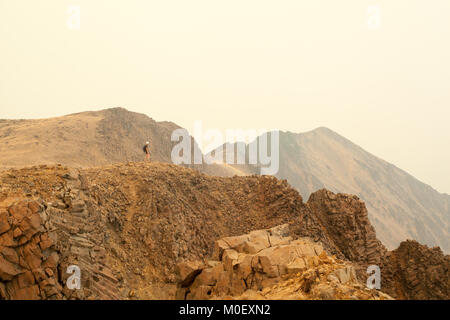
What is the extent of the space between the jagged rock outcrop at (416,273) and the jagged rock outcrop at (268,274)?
15.7 meters

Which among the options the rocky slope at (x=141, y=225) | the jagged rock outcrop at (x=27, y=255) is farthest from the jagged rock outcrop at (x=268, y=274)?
the jagged rock outcrop at (x=27, y=255)

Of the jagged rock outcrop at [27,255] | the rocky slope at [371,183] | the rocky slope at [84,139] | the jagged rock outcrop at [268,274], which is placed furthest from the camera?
the rocky slope at [371,183]

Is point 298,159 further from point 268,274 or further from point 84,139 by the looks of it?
point 268,274

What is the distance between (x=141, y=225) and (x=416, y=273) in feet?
66.1

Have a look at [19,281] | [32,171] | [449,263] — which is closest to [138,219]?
[32,171]

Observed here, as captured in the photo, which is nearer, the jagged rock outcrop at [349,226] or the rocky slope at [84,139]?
the jagged rock outcrop at [349,226]

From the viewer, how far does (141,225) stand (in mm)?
20125

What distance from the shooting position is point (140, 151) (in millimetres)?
49469

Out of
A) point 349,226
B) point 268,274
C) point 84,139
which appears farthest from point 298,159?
point 268,274

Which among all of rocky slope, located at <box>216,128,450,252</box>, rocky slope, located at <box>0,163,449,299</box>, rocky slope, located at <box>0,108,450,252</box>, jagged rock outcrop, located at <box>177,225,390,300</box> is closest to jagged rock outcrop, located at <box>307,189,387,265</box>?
rocky slope, located at <box>0,163,449,299</box>

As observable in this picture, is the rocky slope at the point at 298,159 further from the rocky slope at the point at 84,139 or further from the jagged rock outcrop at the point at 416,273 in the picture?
the jagged rock outcrop at the point at 416,273

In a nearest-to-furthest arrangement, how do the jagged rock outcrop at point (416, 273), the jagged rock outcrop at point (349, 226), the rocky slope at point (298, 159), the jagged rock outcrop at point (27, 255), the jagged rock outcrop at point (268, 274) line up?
the jagged rock outcrop at point (268, 274)
the jagged rock outcrop at point (27, 255)
the jagged rock outcrop at point (416, 273)
the jagged rock outcrop at point (349, 226)
the rocky slope at point (298, 159)

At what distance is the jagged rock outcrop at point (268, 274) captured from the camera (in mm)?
9422

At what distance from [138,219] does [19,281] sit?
375 inches
